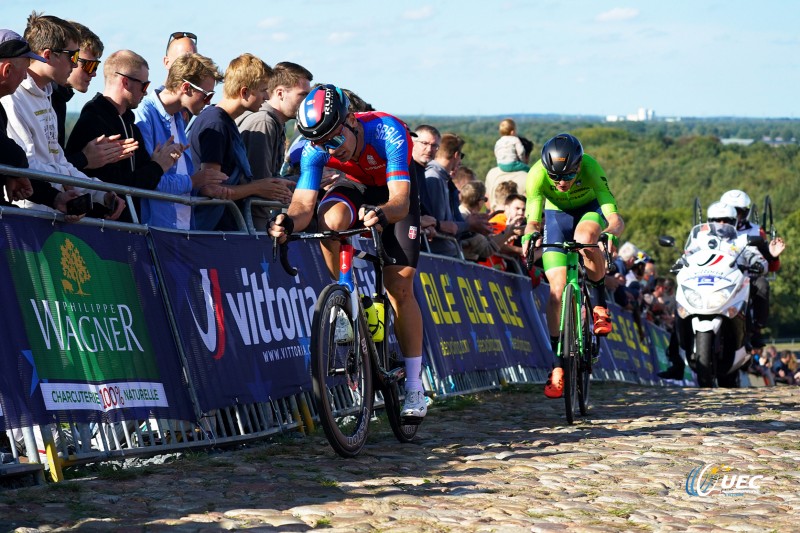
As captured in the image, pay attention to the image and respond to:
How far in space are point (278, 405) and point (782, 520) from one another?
397 cm

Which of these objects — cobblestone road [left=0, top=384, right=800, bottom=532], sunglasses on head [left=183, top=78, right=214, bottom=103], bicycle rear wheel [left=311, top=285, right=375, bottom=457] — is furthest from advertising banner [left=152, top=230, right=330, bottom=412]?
sunglasses on head [left=183, top=78, right=214, bottom=103]

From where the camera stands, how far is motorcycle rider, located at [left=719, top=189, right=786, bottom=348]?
16.7 metres

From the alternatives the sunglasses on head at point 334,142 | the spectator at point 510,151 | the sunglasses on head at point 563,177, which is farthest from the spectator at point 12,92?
the spectator at point 510,151

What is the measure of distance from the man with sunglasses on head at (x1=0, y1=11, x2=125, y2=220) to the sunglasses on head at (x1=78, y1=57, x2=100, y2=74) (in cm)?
58

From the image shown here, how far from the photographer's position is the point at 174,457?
7531mm

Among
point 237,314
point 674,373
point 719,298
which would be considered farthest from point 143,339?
point 674,373

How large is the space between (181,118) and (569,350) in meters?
3.43

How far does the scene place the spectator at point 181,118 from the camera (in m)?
8.78

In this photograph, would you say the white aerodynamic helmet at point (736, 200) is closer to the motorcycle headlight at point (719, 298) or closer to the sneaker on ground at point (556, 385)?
the motorcycle headlight at point (719, 298)

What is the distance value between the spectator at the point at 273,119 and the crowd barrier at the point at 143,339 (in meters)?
0.81

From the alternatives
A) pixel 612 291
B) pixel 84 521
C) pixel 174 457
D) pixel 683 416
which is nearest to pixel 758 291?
pixel 612 291

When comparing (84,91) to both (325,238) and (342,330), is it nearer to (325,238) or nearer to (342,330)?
(325,238)

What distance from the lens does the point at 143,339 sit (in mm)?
7445

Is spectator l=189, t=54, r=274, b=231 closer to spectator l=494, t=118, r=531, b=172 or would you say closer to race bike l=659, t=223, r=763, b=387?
race bike l=659, t=223, r=763, b=387
